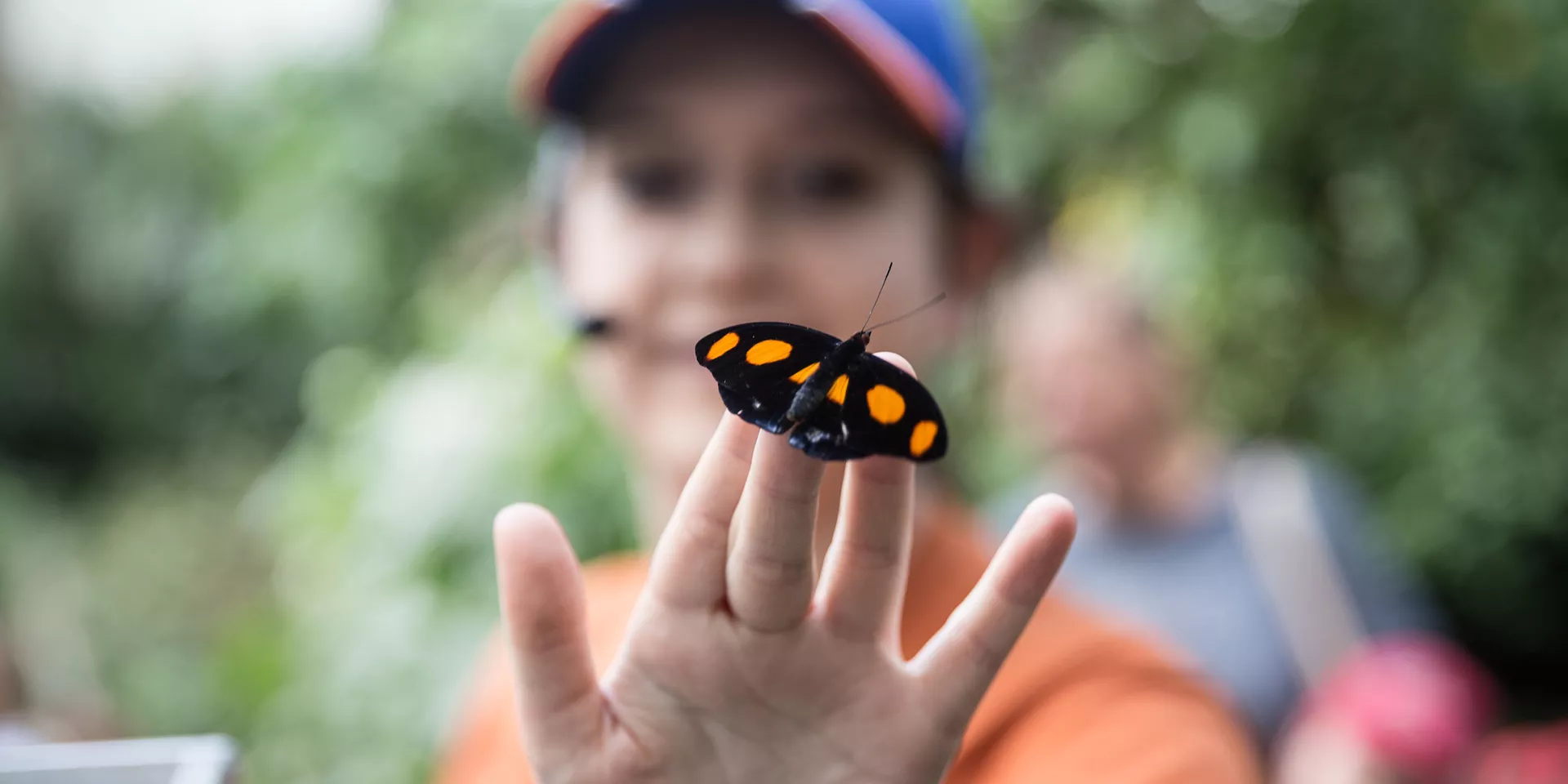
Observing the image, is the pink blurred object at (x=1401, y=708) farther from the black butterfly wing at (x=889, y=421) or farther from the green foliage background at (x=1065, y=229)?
the black butterfly wing at (x=889, y=421)

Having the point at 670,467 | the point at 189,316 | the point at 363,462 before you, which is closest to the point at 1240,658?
the point at 670,467

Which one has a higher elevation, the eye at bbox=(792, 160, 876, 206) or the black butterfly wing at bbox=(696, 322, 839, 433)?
the eye at bbox=(792, 160, 876, 206)

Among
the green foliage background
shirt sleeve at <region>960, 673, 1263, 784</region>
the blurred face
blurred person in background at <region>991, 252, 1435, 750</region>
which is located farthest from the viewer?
the green foliage background

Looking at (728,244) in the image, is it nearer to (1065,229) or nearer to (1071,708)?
(1071,708)

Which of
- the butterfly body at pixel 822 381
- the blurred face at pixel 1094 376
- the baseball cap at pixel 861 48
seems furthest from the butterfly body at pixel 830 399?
the blurred face at pixel 1094 376

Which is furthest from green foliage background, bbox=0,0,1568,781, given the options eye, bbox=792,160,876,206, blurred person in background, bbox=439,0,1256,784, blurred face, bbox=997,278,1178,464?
eye, bbox=792,160,876,206

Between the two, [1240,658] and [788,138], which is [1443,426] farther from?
[788,138]

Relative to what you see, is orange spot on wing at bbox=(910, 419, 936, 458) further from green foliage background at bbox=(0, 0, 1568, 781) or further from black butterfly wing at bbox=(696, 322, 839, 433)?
green foliage background at bbox=(0, 0, 1568, 781)

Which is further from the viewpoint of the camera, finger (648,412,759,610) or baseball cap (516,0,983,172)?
baseball cap (516,0,983,172)
